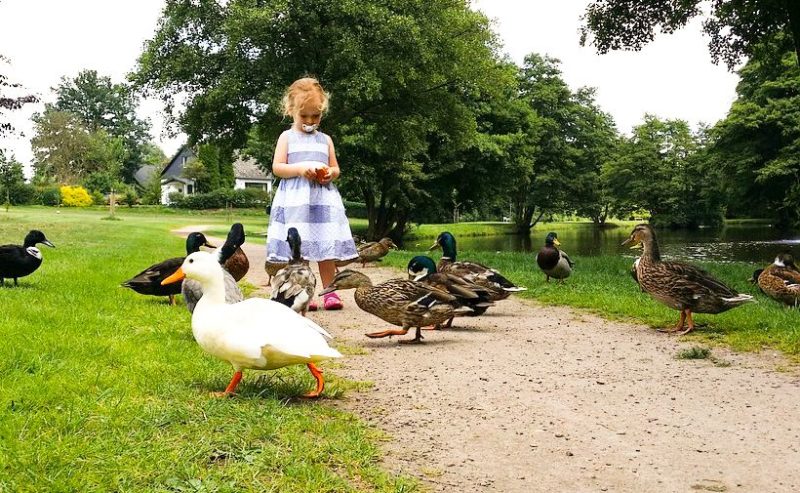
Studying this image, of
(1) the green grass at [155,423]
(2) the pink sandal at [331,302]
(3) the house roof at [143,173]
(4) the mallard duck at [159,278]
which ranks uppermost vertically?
(3) the house roof at [143,173]

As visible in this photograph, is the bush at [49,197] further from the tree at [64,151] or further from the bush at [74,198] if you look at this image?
the tree at [64,151]

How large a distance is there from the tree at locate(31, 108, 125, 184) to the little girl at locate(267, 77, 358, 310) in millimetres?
79634

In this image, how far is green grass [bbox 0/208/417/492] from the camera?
2926 millimetres

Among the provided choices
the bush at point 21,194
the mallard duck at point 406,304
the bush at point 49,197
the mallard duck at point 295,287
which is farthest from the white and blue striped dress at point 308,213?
the bush at point 49,197

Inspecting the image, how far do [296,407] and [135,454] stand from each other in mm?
1154

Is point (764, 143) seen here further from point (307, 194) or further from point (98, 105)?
point (98, 105)

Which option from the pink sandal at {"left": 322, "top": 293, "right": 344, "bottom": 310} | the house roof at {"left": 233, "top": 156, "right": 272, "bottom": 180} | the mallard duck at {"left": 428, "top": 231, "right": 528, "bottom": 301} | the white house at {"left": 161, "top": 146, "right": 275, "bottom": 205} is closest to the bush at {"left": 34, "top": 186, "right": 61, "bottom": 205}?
the white house at {"left": 161, "top": 146, "right": 275, "bottom": 205}

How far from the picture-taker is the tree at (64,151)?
265ft

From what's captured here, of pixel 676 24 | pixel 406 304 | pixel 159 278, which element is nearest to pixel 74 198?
pixel 676 24

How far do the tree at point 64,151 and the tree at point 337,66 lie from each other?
60.6 metres

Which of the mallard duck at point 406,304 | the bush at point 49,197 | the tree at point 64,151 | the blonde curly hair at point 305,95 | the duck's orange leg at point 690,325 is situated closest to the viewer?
the mallard duck at point 406,304

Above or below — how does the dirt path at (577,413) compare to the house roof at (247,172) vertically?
below

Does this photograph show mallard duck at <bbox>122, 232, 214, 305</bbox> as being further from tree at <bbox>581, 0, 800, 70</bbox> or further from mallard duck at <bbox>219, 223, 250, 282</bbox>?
tree at <bbox>581, 0, 800, 70</bbox>

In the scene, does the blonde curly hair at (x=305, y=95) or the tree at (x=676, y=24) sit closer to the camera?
the blonde curly hair at (x=305, y=95)
